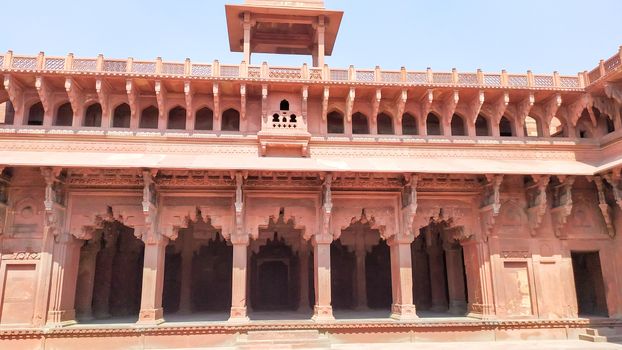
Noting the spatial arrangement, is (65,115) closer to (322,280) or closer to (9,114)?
(9,114)

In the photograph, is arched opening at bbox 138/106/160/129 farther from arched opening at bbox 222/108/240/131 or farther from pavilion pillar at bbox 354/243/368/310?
pavilion pillar at bbox 354/243/368/310

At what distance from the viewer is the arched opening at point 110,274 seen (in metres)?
14.8

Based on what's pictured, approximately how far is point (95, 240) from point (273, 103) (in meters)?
7.49

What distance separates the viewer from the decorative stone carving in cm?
1348

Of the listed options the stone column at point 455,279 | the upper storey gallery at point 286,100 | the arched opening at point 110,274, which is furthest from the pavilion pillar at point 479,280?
the arched opening at point 110,274

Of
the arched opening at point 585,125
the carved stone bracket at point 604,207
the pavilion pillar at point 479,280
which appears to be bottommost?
the pavilion pillar at point 479,280

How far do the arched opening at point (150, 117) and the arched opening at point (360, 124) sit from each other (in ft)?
21.3

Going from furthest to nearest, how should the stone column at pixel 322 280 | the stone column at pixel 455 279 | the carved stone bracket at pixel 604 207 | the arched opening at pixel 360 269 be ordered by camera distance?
the arched opening at pixel 360 269 < the stone column at pixel 455 279 < the carved stone bracket at pixel 604 207 < the stone column at pixel 322 280

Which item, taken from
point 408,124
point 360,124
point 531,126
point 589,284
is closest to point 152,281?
point 360,124

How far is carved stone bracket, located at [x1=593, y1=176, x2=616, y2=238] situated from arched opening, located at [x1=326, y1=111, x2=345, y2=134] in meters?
8.13

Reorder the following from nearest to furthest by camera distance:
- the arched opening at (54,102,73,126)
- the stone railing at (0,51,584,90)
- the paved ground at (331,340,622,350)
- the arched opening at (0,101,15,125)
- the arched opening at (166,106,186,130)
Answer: the paved ground at (331,340,622,350) → the stone railing at (0,51,584,90) → the arched opening at (0,101,15,125) → the arched opening at (54,102,73,126) → the arched opening at (166,106,186,130)

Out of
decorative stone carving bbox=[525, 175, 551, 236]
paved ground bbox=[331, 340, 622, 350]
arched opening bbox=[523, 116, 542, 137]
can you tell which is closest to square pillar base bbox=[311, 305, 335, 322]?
paved ground bbox=[331, 340, 622, 350]

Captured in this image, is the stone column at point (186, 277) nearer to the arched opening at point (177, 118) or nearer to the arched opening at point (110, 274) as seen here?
the arched opening at point (110, 274)

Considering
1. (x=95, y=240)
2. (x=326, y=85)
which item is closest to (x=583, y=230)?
(x=326, y=85)
